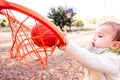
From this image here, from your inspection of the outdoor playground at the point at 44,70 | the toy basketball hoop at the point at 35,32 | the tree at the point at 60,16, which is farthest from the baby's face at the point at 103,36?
the tree at the point at 60,16

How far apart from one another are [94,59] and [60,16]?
701cm

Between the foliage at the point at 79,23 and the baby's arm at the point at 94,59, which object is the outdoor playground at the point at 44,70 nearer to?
the baby's arm at the point at 94,59

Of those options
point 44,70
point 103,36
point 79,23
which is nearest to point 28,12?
point 103,36

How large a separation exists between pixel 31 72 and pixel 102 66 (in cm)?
337

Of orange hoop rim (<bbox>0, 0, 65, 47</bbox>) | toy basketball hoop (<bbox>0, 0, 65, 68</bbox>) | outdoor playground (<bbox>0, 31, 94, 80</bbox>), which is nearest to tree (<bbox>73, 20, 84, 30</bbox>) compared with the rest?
outdoor playground (<bbox>0, 31, 94, 80</bbox>)

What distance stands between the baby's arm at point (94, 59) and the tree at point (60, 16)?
675 cm

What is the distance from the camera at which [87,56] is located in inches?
58.2

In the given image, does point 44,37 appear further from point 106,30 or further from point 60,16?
point 60,16

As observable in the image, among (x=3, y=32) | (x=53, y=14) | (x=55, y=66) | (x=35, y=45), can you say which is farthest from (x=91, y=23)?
(x=35, y=45)

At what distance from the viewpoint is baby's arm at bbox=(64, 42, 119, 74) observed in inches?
56.7

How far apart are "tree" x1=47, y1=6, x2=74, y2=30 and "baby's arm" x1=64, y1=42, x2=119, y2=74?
6.75 meters

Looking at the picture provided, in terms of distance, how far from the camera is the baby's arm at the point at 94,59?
4.72 feet

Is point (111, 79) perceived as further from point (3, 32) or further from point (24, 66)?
point (3, 32)

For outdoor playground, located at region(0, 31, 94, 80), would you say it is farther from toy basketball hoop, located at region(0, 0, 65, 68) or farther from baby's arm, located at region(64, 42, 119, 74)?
baby's arm, located at region(64, 42, 119, 74)
